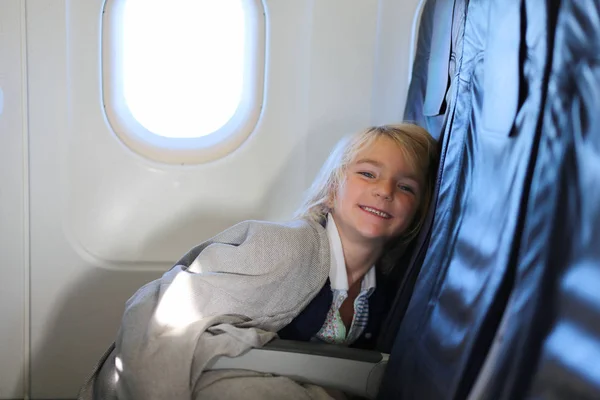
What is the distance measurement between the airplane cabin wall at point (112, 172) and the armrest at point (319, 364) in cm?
66

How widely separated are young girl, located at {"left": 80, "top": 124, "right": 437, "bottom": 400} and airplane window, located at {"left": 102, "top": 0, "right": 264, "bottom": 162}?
1.33 feet

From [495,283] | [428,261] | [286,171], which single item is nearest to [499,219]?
[495,283]

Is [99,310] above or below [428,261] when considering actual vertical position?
below

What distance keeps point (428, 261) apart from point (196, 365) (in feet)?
1.40

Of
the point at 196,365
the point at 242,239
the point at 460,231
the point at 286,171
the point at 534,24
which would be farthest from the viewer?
the point at 286,171

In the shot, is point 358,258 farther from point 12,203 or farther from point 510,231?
point 12,203

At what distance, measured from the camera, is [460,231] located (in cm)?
80

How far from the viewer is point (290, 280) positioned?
1.08 m

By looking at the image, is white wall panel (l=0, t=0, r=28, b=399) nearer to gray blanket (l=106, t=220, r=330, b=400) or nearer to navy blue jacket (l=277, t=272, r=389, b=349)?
gray blanket (l=106, t=220, r=330, b=400)

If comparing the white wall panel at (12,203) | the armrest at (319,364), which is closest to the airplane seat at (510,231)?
the armrest at (319,364)

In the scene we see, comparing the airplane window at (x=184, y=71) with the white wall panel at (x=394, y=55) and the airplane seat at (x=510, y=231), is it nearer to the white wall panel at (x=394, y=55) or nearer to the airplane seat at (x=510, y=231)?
the white wall panel at (x=394, y=55)

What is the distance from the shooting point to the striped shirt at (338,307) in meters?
1.16

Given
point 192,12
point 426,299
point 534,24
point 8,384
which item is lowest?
point 8,384

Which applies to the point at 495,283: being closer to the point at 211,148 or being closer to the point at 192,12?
the point at 211,148
